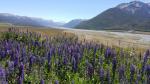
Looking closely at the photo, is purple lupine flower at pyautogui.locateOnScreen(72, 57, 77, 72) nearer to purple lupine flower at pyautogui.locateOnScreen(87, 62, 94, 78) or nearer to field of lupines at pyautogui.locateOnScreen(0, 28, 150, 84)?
field of lupines at pyautogui.locateOnScreen(0, 28, 150, 84)

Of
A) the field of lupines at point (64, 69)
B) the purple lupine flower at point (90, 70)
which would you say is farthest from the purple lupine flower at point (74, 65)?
A: the purple lupine flower at point (90, 70)

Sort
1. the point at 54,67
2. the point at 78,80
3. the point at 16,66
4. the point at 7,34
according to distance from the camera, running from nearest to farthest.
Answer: the point at 16,66 → the point at 78,80 → the point at 54,67 → the point at 7,34

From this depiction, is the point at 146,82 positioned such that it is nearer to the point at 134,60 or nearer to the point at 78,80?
the point at 78,80

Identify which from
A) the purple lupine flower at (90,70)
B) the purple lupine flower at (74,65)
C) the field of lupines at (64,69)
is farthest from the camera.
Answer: the purple lupine flower at (74,65)

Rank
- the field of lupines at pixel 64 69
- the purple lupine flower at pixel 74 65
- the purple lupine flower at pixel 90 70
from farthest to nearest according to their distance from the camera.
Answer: the purple lupine flower at pixel 74 65 → the purple lupine flower at pixel 90 70 → the field of lupines at pixel 64 69

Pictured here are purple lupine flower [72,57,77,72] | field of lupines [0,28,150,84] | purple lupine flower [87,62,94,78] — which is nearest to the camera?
field of lupines [0,28,150,84]

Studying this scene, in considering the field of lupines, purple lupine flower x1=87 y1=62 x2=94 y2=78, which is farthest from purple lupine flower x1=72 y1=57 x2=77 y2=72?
purple lupine flower x1=87 y1=62 x2=94 y2=78

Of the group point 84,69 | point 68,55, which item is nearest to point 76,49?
point 68,55

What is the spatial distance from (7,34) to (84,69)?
11085 millimetres

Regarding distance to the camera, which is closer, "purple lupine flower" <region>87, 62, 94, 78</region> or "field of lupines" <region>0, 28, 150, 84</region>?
"field of lupines" <region>0, 28, 150, 84</region>

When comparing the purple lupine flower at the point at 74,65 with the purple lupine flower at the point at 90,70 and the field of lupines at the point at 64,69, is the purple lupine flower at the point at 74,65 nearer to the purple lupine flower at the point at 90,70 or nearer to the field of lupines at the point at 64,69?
the field of lupines at the point at 64,69

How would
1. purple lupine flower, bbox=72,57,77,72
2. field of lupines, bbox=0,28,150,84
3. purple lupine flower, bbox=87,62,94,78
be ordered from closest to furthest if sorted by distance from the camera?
field of lupines, bbox=0,28,150,84
purple lupine flower, bbox=87,62,94,78
purple lupine flower, bbox=72,57,77,72

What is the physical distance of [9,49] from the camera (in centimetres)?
1420

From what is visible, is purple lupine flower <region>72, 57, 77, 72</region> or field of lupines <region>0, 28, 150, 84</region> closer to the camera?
field of lupines <region>0, 28, 150, 84</region>
